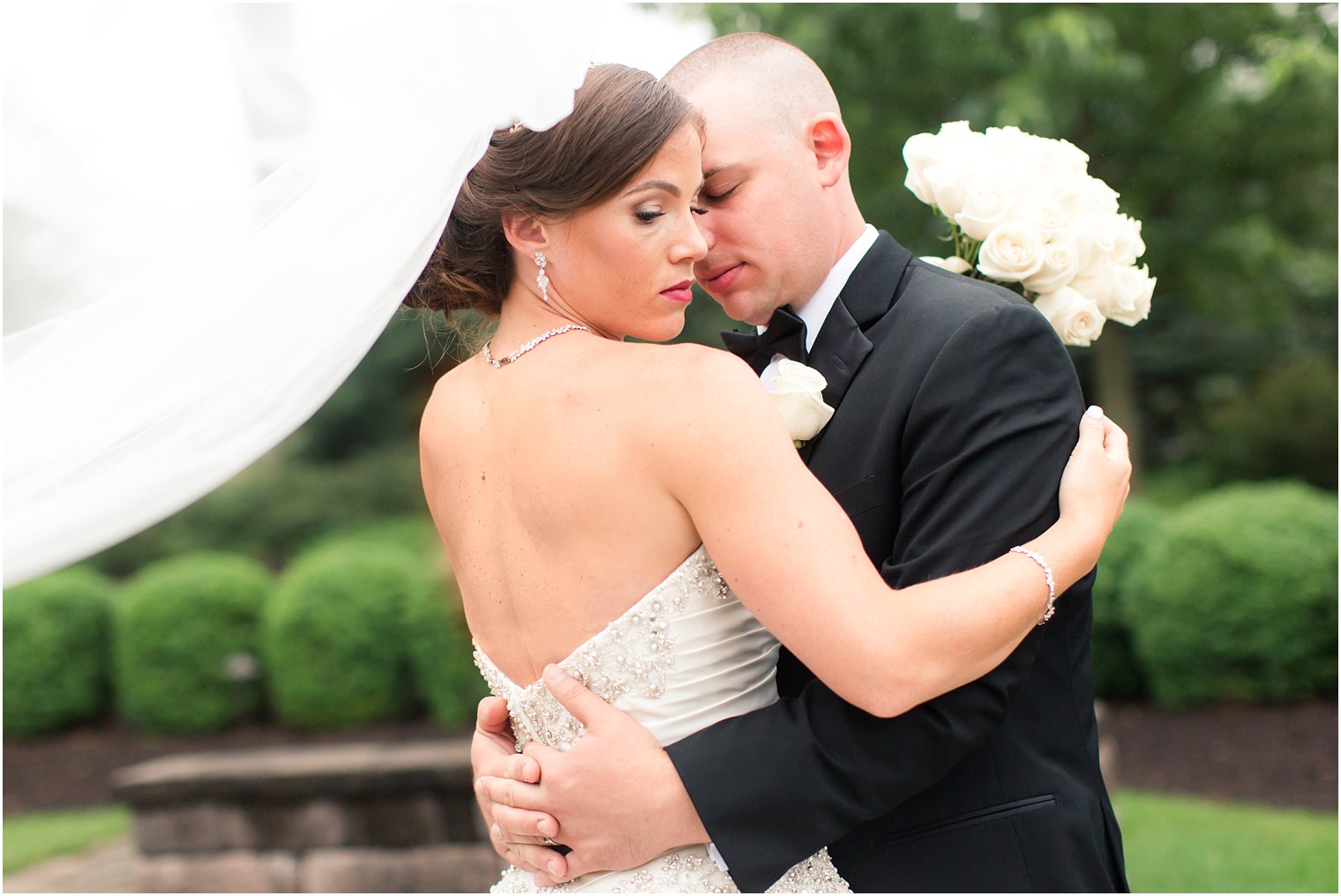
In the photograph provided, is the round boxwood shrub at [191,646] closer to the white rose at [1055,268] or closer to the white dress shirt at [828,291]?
the white dress shirt at [828,291]

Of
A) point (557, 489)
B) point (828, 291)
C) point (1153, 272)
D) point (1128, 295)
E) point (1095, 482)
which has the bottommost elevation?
point (1153, 272)

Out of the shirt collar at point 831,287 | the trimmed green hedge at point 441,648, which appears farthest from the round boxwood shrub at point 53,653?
the shirt collar at point 831,287

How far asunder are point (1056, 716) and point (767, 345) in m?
1.03

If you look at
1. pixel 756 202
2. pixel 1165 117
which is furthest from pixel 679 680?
pixel 1165 117

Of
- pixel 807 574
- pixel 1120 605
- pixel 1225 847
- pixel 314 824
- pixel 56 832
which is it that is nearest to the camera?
pixel 807 574

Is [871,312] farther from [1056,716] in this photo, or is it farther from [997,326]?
[1056,716]

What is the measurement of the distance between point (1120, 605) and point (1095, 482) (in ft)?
23.8

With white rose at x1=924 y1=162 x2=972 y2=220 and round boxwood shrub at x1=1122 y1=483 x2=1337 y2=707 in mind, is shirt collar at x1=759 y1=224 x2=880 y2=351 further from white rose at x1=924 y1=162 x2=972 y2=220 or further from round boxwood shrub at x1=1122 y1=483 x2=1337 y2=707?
round boxwood shrub at x1=1122 y1=483 x2=1337 y2=707

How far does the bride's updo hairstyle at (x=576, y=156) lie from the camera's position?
7.39 feet

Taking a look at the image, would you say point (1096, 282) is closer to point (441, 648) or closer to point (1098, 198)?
point (1098, 198)

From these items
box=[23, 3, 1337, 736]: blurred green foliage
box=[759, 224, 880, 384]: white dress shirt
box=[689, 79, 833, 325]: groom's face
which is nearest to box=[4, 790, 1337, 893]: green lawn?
box=[23, 3, 1337, 736]: blurred green foliage

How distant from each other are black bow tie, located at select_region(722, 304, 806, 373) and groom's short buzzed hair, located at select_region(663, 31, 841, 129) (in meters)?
0.44

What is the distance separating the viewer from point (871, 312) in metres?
2.65

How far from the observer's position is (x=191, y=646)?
34.2 feet
